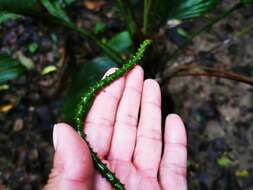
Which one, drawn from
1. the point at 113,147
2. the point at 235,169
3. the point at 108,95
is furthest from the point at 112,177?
the point at 235,169

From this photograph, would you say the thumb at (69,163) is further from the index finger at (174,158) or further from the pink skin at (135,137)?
the index finger at (174,158)

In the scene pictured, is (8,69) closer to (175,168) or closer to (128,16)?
(128,16)

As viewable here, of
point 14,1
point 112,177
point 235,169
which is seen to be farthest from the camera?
point 235,169

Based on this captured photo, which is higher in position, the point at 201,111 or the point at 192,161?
the point at 201,111

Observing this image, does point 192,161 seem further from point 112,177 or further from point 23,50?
point 23,50

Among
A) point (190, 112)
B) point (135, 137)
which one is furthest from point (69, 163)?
point (190, 112)

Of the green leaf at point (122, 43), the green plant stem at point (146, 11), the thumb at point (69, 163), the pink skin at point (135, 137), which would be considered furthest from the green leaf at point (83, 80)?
the thumb at point (69, 163)
